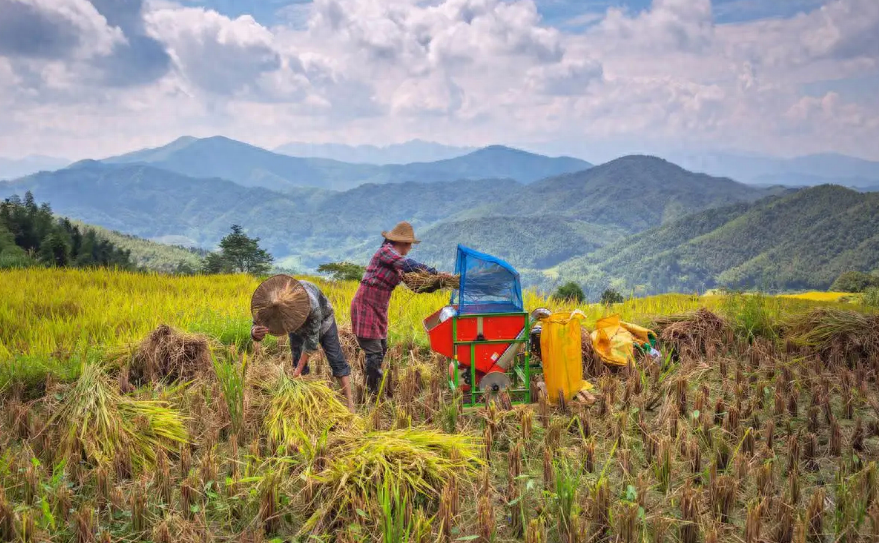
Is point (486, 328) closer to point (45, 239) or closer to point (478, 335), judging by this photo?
point (478, 335)

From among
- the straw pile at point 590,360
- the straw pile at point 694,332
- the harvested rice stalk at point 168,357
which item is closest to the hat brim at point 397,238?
the harvested rice stalk at point 168,357

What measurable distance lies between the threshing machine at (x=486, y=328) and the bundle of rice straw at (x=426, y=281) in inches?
4.6

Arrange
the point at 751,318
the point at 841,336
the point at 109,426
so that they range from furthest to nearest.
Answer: the point at 751,318, the point at 841,336, the point at 109,426

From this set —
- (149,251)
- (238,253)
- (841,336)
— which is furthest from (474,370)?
(149,251)

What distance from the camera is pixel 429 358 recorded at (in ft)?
23.2

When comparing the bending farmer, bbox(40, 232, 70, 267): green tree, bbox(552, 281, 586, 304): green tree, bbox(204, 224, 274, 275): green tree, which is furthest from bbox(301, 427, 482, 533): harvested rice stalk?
bbox(204, 224, 274, 275): green tree

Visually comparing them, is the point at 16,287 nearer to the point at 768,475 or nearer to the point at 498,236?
the point at 768,475

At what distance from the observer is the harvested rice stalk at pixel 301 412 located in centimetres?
420

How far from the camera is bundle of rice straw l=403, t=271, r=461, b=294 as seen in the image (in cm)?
514

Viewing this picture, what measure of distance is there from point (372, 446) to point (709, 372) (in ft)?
14.9

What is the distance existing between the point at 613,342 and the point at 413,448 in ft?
11.2

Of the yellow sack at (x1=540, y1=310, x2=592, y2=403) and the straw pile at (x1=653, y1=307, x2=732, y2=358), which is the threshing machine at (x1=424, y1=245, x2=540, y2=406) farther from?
the straw pile at (x1=653, y1=307, x2=732, y2=358)

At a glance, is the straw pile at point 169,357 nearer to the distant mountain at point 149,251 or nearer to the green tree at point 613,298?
the green tree at point 613,298

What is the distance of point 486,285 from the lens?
17.6 feet
